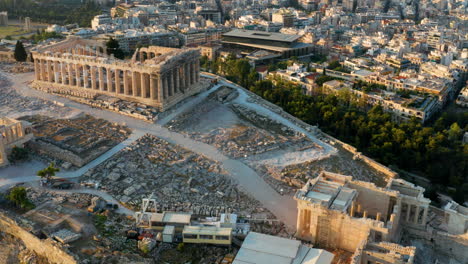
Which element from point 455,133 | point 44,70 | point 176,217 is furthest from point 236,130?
point 44,70

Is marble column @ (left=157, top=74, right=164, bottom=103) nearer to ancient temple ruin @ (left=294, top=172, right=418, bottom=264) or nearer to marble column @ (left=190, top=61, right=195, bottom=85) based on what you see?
marble column @ (left=190, top=61, right=195, bottom=85)

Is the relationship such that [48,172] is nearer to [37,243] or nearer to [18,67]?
[37,243]

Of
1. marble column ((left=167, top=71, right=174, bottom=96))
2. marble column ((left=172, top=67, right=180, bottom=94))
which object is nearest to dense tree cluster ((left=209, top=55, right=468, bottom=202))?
marble column ((left=172, top=67, right=180, bottom=94))

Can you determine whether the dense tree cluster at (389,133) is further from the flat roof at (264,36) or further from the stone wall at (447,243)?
the flat roof at (264,36)

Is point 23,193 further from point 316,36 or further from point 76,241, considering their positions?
point 316,36

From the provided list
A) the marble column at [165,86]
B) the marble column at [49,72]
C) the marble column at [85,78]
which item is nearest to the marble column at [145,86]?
the marble column at [165,86]

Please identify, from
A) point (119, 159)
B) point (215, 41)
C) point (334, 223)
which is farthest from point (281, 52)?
point (334, 223)
